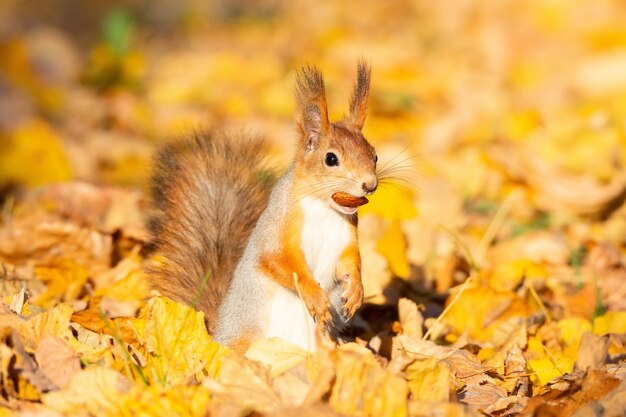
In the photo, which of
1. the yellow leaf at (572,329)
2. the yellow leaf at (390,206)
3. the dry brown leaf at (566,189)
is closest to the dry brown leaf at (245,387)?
the yellow leaf at (572,329)

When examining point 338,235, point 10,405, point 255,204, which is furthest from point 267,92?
point 10,405

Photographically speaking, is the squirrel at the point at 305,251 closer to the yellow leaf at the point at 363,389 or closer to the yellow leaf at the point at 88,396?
the yellow leaf at the point at 363,389

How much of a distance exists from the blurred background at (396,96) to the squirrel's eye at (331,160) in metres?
0.53

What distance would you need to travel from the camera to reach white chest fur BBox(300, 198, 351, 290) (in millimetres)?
2090

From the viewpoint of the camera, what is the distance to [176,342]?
1.96 m

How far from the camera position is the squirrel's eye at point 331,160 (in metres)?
2.08

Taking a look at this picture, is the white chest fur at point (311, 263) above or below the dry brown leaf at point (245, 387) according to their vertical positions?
above

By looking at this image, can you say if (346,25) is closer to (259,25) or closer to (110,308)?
(259,25)

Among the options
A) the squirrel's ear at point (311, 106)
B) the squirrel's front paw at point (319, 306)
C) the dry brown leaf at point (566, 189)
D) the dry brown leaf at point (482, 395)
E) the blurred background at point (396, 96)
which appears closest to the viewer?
the dry brown leaf at point (482, 395)

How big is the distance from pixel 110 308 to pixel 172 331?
539 millimetres

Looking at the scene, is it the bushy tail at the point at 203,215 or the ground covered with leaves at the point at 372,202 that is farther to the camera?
the bushy tail at the point at 203,215

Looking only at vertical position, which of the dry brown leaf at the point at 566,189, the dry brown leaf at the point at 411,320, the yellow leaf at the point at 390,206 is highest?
the dry brown leaf at the point at 566,189

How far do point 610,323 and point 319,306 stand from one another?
999 millimetres

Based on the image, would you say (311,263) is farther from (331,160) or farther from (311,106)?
(311,106)
